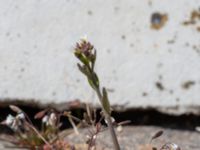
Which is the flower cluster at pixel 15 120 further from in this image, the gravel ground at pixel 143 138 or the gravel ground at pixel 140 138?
the gravel ground at pixel 143 138

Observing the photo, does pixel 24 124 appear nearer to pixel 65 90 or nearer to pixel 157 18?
pixel 65 90

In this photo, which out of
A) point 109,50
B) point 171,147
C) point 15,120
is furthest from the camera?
point 109,50

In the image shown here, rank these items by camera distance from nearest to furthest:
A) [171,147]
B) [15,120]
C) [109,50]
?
[171,147]
[15,120]
[109,50]

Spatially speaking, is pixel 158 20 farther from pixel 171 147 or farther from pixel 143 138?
pixel 171 147

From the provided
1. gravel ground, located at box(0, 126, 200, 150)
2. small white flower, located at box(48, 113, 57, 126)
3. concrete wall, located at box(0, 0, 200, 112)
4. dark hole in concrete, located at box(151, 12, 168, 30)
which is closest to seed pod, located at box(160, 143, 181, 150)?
gravel ground, located at box(0, 126, 200, 150)

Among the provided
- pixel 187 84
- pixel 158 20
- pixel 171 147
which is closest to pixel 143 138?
pixel 187 84

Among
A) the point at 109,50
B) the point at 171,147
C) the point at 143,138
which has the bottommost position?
the point at 143,138

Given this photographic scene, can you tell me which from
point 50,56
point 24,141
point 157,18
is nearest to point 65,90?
point 50,56
